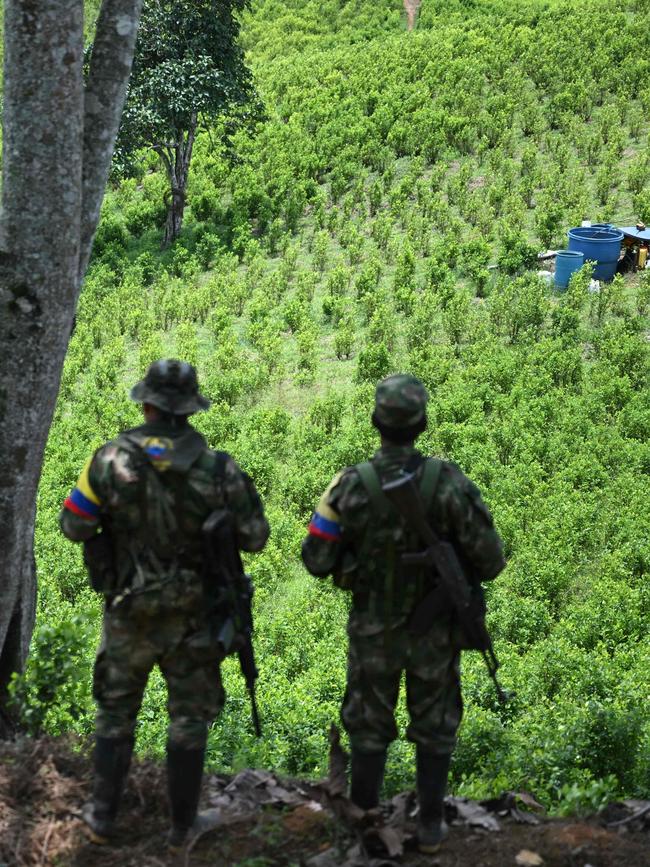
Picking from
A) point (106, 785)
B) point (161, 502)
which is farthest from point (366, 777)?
point (161, 502)

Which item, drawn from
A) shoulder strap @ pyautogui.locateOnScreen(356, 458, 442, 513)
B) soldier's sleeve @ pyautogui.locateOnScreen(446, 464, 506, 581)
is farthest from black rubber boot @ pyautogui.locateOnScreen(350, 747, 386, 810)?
shoulder strap @ pyautogui.locateOnScreen(356, 458, 442, 513)

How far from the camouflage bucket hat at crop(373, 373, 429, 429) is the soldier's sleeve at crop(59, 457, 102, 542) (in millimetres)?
Result: 992

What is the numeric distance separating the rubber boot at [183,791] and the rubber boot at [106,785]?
0.57ft

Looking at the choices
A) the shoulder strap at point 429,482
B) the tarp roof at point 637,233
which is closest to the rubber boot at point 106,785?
the shoulder strap at point 429,482

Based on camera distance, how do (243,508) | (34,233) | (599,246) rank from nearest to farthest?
1. (243,508)
2. (34,233)
3. (599,246)

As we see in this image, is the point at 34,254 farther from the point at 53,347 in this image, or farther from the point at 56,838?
the point at 56,838

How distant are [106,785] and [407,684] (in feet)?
3.60

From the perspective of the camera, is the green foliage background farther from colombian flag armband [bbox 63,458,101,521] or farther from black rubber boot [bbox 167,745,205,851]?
colombian flag armband [bbox 63,458,101,521]

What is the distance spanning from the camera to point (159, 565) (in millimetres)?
3785

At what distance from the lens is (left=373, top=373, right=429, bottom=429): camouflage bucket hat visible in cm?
373

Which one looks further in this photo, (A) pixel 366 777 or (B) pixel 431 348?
(B) pixel 431 348

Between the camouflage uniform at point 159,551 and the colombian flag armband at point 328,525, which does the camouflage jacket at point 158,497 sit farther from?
the colombian flag armband at point 328,525

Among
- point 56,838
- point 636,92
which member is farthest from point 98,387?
point 636,92

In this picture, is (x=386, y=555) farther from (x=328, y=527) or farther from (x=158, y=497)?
(x=158, y=497)
